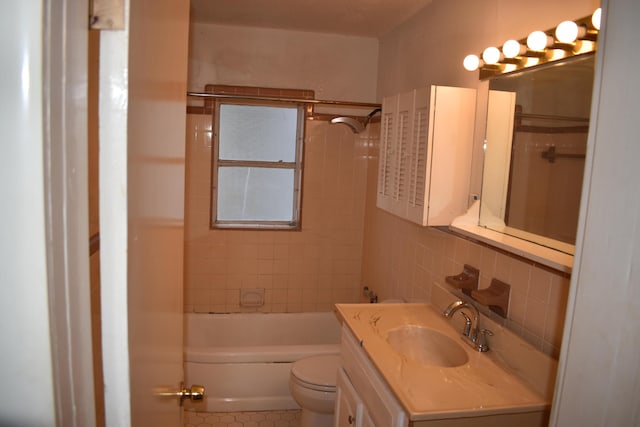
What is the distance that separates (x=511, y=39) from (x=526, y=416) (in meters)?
1.38

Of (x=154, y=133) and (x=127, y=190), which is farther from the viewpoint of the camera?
(x=154, y=133)

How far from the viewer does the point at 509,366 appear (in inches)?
66.4

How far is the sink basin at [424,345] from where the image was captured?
1919 mm

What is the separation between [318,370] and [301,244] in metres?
1.23

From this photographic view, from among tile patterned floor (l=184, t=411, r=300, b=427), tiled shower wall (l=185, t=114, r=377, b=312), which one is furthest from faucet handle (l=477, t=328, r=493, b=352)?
tiled shower wall (l=185, t=114, r=377, b=312)

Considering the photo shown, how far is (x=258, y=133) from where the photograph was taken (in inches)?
143

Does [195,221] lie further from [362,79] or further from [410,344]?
[410,344]

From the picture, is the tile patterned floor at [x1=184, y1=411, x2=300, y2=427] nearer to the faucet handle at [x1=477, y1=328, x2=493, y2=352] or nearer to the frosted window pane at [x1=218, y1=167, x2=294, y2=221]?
the frosted window pane at [x1=218, y1=167, x2=294, y2=221]

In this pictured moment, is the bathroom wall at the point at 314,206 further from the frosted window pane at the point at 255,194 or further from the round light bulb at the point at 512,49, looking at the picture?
the round light bulb at the point at 512,49

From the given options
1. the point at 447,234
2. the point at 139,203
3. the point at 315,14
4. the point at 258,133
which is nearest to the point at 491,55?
the point at 447,234

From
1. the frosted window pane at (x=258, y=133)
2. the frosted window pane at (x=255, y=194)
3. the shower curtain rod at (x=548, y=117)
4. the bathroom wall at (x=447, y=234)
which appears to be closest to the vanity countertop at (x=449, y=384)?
the bathroom wall at (x=447, y=234)

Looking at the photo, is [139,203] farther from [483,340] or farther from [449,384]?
[483,340]

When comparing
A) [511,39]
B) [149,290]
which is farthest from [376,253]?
[149,290]

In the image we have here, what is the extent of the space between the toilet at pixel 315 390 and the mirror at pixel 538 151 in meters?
1.26
